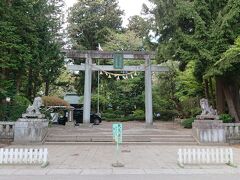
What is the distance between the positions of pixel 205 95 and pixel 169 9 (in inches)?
383

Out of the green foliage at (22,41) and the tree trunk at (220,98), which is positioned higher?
the green foliage at (22,41)

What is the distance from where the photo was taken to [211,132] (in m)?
17.8

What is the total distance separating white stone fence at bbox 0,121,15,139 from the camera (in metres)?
17.5

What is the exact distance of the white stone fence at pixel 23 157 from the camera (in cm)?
1065

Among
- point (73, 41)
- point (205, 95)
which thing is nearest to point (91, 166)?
point (205, 95)

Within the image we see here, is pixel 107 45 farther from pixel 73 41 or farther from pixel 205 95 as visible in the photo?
pixel 205 95

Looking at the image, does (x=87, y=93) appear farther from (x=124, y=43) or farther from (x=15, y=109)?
(x=124, y=43)

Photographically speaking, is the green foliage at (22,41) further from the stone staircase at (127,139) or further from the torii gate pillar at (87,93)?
the stone staircase at (127,139)

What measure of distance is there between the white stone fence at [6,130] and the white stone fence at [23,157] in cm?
705

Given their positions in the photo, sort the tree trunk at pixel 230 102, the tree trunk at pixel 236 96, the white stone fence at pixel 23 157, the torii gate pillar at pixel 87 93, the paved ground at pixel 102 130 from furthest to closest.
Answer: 1. the torii gate pillar at pixel 87 93
2. the tree trunk at pixel 236 96
3. the tree trunk at pixel 230 102
4. the paved ground at pixel 102 130
5. the white stone fence at pixel 23 157

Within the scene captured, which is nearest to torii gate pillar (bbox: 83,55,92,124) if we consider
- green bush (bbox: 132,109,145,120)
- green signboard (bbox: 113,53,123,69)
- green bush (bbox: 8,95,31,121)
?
green signboard (bbox: 113,53,123,69)

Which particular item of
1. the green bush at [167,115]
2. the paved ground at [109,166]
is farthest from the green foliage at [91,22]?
the paved ground at [109,166]

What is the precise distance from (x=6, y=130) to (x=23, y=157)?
7503 mm

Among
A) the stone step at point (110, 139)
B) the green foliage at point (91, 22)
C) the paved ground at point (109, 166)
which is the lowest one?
the paved ground at point (109, 166)
